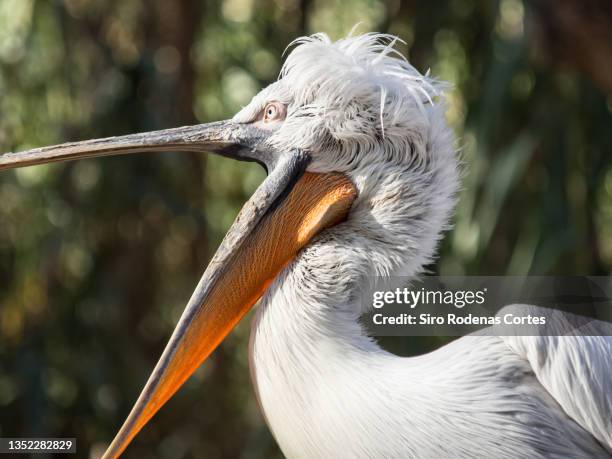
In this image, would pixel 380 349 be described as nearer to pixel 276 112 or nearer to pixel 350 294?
pixel 350 294

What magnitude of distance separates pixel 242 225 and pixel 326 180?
0.15 m

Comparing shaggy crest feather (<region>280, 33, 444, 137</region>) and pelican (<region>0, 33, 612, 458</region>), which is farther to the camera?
shaggy crest feather (<region>280, 33, 444, 137</region>)

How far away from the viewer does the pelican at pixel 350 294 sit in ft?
4.09

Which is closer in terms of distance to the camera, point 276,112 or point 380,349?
point 380,349

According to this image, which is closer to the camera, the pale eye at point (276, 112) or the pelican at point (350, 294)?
the pelican at point (350, 294)

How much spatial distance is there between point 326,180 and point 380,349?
27 centimetres

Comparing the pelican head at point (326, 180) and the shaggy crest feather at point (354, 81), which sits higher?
the shaggy crest feather at point (354, 81)

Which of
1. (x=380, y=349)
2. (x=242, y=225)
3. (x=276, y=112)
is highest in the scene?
(x=276, y=112)

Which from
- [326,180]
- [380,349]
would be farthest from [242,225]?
[380,349]

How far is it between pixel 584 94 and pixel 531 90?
0.59 feet

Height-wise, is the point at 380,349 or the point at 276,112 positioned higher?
the point at 276,112

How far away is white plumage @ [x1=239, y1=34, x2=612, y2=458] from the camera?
1244 mm

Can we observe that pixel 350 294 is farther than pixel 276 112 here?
No

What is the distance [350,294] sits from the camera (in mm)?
1310
